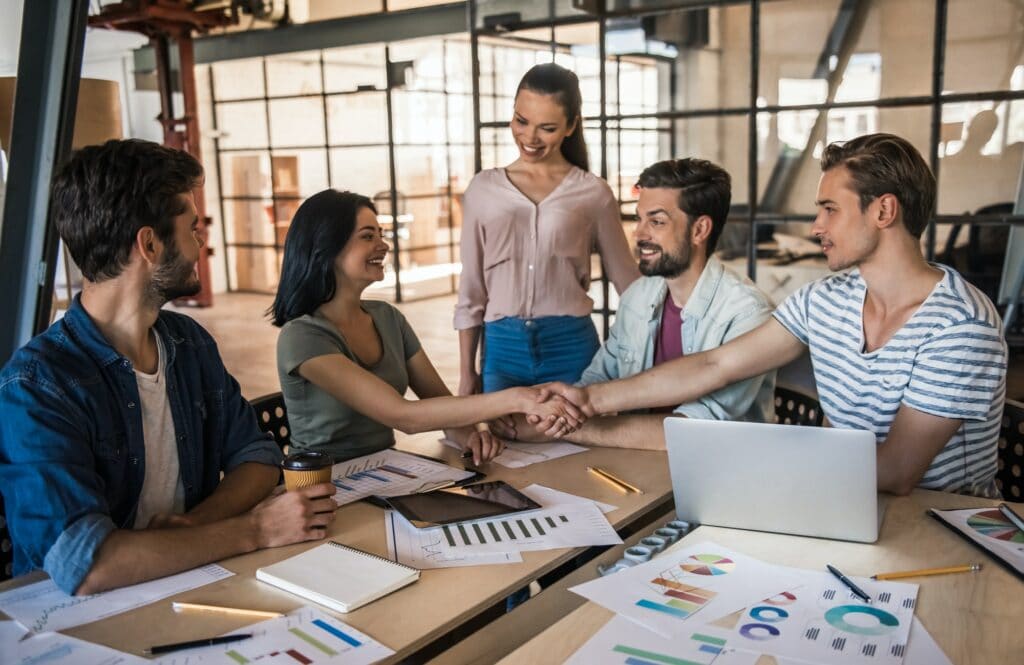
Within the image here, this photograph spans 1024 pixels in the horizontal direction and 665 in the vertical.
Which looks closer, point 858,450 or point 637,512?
point 858,450

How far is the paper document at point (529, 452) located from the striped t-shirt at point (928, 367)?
65cm

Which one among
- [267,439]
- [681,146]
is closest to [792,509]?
[267,439]

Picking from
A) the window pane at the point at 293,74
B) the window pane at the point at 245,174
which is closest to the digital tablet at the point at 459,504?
the window pane at the point at 293,74

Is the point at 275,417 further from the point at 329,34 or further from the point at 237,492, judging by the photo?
the point at 329,34

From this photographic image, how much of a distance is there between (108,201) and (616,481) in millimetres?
1197

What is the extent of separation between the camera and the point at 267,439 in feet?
7.02

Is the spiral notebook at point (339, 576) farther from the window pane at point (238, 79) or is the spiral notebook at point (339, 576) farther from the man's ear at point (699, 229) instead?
the window pane at point (238, 79)

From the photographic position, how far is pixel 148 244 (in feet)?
5.90

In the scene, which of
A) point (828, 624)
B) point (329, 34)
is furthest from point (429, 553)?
point (329, 34)

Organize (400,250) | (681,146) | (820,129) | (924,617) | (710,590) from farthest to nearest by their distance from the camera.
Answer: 1. (400,250)
2. (681,146)
3. (820,129)
4. (710,590)
5. (924,617)

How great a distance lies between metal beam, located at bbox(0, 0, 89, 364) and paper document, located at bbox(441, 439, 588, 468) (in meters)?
1.52

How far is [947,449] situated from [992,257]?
2.26 m

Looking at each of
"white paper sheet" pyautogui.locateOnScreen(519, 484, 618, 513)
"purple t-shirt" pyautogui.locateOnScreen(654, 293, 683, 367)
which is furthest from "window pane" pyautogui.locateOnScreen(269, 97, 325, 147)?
"white paper sheet" pyautogui.locateOnScreen(519, 484, 618, 513)

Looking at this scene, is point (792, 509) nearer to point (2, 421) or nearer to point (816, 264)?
point (2, 421)
